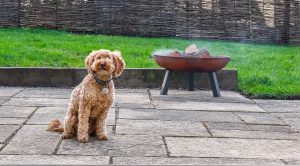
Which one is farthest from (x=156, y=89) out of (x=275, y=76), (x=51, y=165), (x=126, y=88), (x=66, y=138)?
(x=51, y=165)

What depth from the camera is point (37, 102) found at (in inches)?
305

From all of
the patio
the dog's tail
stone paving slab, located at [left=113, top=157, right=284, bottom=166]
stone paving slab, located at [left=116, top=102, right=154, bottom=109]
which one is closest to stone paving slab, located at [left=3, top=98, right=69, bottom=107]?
the patio

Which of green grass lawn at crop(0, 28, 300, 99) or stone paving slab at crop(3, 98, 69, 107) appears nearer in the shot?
stone paving slab at crop(3, 98, 69, 107)

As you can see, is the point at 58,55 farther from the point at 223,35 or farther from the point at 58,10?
the point at 223,35

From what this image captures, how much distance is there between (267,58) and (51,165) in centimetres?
882

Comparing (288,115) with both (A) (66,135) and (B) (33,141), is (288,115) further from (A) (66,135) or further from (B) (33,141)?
(B) (33,141)

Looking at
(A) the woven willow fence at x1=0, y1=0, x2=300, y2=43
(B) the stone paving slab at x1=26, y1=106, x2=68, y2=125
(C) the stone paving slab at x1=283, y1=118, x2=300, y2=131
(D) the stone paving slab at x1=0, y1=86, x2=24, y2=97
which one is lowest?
(C) the stone paving slab at x1=283, y1=118, x2=300, y2=131

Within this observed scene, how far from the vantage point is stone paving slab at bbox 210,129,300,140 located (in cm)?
585

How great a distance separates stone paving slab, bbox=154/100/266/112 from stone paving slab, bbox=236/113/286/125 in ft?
1.05

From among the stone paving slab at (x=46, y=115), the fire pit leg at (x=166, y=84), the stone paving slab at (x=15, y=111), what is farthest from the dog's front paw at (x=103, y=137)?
the fire pit leg at (x=166, y=84)

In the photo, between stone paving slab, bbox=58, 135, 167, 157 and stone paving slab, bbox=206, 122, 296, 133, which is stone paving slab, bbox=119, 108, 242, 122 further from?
stone paving slab, bbox=58, 135, 167, 157

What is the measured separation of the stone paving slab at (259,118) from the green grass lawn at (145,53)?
1773mm

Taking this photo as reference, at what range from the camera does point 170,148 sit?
516cm

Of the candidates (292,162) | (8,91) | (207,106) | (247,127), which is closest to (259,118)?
(247,127)
